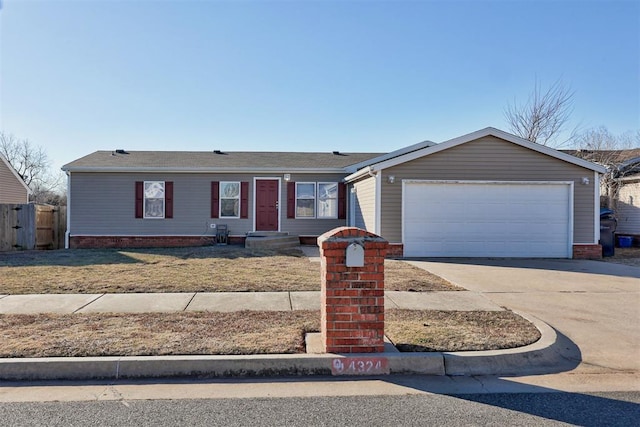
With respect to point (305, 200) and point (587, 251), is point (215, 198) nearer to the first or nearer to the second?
point (305, 200)

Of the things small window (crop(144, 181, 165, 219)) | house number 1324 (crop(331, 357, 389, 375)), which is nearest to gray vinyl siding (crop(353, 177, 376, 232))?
small window (crop(144, 181, 165, 219))

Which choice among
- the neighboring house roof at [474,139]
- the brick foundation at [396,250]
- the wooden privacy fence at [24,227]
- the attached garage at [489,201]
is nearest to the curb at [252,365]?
the brick foundation at [396,250]

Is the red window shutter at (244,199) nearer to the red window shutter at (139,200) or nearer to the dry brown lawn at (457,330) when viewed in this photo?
the red window shutter at (139,200)

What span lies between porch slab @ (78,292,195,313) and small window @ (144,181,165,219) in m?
8.91

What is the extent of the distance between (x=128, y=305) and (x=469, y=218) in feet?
31.1

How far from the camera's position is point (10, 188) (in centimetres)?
1997

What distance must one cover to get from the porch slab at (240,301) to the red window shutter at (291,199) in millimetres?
8522

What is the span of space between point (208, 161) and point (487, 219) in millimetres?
10579

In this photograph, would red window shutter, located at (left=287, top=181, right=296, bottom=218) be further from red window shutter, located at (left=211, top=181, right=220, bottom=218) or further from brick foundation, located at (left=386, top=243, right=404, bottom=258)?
brick foundation, located at (left=386, top=243, right=404, bottom=258)

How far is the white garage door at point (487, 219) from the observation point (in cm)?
1177

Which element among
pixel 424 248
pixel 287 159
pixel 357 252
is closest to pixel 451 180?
pixel 424 248

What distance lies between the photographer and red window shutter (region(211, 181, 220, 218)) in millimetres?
15109

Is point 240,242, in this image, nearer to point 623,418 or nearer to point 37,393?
point 37,393

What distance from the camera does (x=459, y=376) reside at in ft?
12.9
